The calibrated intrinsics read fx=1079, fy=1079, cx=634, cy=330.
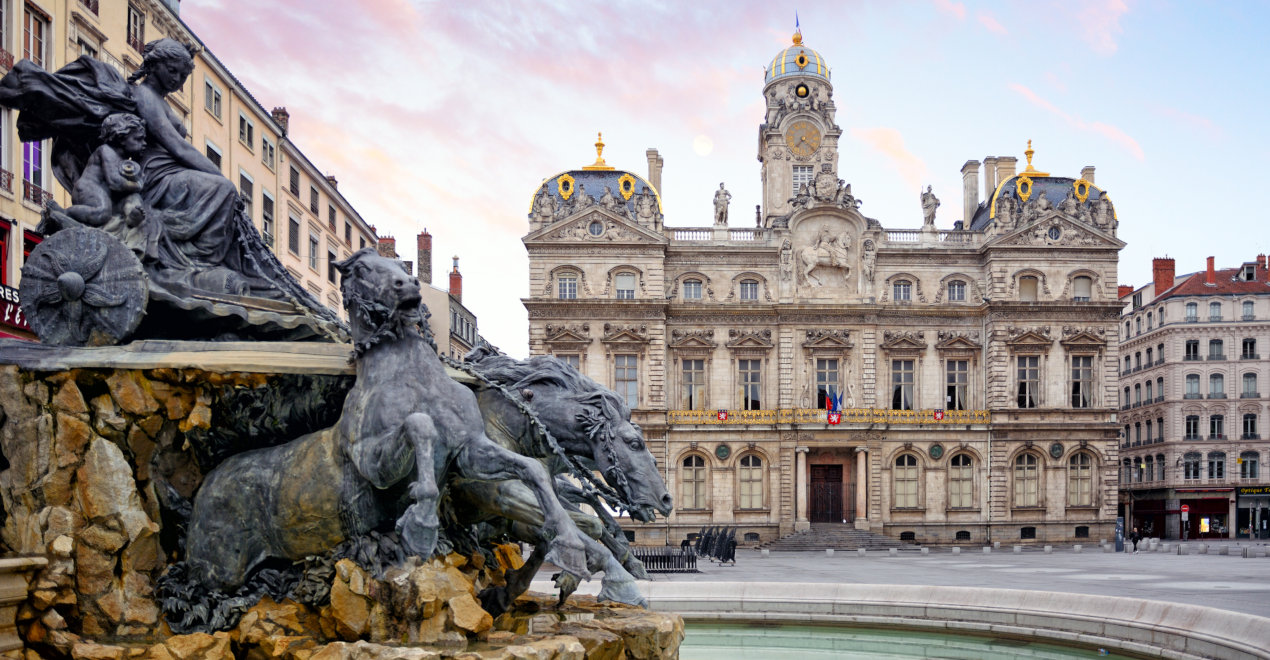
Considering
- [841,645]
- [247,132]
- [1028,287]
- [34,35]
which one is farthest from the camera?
[1028,287]

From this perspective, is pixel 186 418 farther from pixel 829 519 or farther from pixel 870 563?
pixel 829 519

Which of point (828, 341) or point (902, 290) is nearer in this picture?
point (828, 341)

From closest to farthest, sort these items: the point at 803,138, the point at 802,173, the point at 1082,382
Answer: the point at 1082,382
the point at 802,173
the point at 803,138

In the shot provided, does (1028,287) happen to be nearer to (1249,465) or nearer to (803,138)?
(803,138)

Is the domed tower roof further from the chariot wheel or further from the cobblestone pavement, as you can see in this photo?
the chariot wheel

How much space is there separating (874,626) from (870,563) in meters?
22.5

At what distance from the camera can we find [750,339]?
47.4 meters

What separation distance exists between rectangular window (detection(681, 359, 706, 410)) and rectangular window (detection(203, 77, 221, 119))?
73.9 feet

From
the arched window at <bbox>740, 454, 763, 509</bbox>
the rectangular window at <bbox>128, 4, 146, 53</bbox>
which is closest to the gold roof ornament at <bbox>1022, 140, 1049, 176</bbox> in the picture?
the arched window at <bbox>740, 454, 763, 509</bbox>

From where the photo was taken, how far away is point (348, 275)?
7.15 m

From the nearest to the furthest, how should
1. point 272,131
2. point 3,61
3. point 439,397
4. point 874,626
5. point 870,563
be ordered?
point 439,397, point 874,626, point 3,61, point 870,563, point 272,131

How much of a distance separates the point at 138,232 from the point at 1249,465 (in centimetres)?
6798

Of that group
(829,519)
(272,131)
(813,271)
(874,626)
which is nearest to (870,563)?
(829,519)

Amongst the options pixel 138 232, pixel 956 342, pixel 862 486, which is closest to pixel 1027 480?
pixel 956 342
